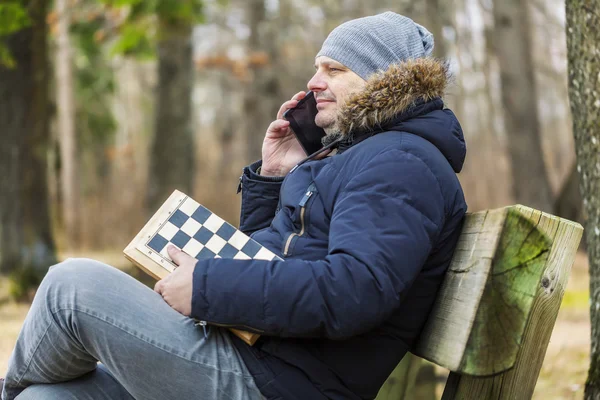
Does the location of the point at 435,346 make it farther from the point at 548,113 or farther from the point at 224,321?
the point at 548,113

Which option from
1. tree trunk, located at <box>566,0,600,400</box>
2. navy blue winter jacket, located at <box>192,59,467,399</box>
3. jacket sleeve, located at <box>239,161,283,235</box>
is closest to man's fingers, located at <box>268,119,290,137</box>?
jacket sleeve, located at <box>239,161,283,235</box>

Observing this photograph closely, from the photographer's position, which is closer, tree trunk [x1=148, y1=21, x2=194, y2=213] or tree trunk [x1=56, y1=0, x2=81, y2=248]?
tree trunk [x1=148, y1=21, x2=194, y2=213]

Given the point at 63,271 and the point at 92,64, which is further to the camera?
the point at 92,64

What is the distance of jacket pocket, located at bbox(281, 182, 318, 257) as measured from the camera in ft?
7.36

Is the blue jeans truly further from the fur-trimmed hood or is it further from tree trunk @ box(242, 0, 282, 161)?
tree trunk @ box(242, 0, 282, 161)

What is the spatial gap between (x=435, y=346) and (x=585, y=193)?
1217mm

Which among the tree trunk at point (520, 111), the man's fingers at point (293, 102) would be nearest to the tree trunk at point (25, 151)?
the man's fingers at point (293, 102)

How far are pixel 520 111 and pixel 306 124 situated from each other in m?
8.99

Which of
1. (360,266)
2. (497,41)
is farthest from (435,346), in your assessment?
(497,41)

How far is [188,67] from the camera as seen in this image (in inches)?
426

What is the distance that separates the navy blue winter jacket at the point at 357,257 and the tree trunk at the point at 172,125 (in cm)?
841

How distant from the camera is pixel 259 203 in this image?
2850 mm

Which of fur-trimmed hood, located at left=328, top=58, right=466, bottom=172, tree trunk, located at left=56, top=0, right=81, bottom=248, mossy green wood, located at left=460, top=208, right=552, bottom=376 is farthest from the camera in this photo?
tree trunk, located at left=56, top=0, right=81, bottom=248

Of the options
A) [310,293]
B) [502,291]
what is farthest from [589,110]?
[310,293]
